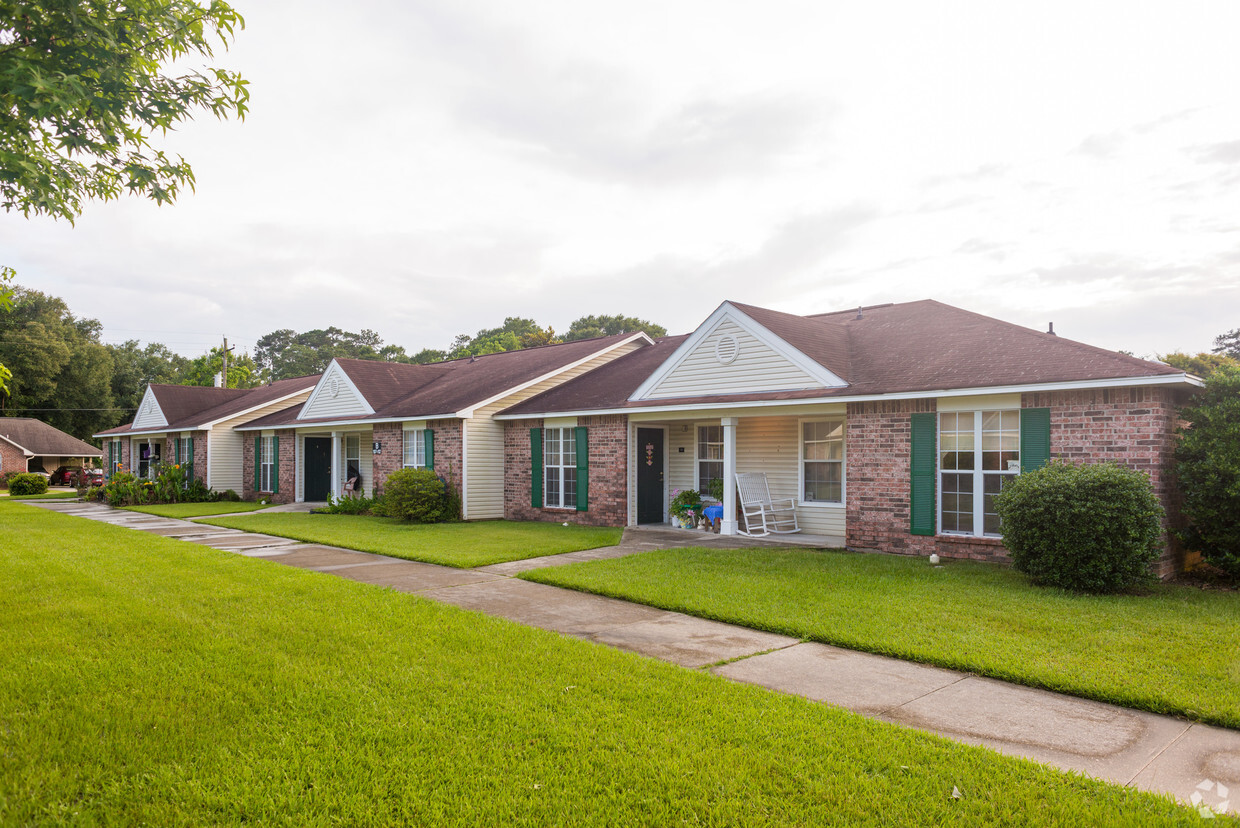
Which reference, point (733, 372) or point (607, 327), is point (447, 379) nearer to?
point (733, 372)

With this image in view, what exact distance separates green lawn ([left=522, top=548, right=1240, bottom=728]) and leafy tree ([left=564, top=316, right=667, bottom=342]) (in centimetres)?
4002

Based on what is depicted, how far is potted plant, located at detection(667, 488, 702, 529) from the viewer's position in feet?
51.0

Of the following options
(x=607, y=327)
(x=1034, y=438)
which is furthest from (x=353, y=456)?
(x=607, y=327)

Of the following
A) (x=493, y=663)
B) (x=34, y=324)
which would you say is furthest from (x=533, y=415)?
(x=34, y=324)

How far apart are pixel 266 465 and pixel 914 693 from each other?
1048 inches

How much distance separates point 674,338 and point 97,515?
58.9ft

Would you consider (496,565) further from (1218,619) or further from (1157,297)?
(1157,297)

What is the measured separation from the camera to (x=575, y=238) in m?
22.2

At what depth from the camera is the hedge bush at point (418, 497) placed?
17.3 m

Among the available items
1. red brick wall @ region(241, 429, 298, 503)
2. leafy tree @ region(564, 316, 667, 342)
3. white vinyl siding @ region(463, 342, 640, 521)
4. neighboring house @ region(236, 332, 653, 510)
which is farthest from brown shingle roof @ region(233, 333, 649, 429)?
leafy tree @ region(564, 316, 667, 342)

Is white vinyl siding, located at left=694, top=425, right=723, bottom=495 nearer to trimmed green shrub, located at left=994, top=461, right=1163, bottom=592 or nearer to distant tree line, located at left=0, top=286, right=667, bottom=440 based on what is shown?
trimmed green shrub, located at left=994, top=461, right=1163, bottom=592

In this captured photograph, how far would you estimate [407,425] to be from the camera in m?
19.7

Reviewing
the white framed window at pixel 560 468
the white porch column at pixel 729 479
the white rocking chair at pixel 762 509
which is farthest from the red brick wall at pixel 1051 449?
the white framed window at pixel 560 468

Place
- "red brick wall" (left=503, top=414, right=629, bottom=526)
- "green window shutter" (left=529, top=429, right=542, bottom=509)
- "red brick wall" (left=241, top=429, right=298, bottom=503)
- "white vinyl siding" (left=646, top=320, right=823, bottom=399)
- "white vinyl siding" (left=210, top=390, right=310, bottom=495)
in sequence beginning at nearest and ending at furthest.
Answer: "white vinyl siding" (left=646, top=320, right=823, bottom=399) → "red brick wall" (left=503, top=414, right=629, bottom=526) → "green window shutter" (left=529, top=429, right=542, bottom=509) → "red brick wall" (left=241, top=429, right=298, bottom=503) → "white vinyl siding" (left=210, top=390, right=310, bottom=495)
